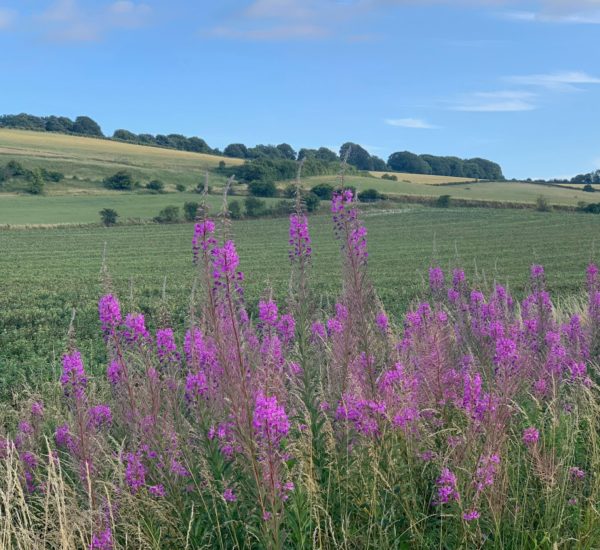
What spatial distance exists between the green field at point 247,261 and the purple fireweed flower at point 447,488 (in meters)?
1.99

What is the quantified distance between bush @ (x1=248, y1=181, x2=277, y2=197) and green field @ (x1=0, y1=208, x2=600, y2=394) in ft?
52.6

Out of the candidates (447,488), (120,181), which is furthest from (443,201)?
(447,488)

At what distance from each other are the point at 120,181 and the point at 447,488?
8896cm

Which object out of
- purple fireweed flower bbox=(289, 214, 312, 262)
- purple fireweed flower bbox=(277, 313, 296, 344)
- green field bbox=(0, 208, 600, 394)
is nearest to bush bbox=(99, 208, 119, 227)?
green field bbox=(0, 208, 600, 394)

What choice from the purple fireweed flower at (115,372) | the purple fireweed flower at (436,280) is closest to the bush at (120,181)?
the purple fireweed flower at (436,280)

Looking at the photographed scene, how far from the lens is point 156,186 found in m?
87.6

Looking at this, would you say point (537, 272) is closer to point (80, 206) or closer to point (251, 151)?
point (80, 206)

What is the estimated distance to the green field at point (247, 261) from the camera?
1809cm

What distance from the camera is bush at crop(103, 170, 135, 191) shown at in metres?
86.6

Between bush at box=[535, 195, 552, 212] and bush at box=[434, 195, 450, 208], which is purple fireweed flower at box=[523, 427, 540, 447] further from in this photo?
bush at box=[434, 195, 450, 208]

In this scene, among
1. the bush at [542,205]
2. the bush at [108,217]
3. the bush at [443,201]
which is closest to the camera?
the bush at [108,217]

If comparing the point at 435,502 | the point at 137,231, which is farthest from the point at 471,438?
the point at 137,231

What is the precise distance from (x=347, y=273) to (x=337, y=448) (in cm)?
113

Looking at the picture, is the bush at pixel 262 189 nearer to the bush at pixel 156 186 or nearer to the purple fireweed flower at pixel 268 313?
the bush at pixel 156 186
